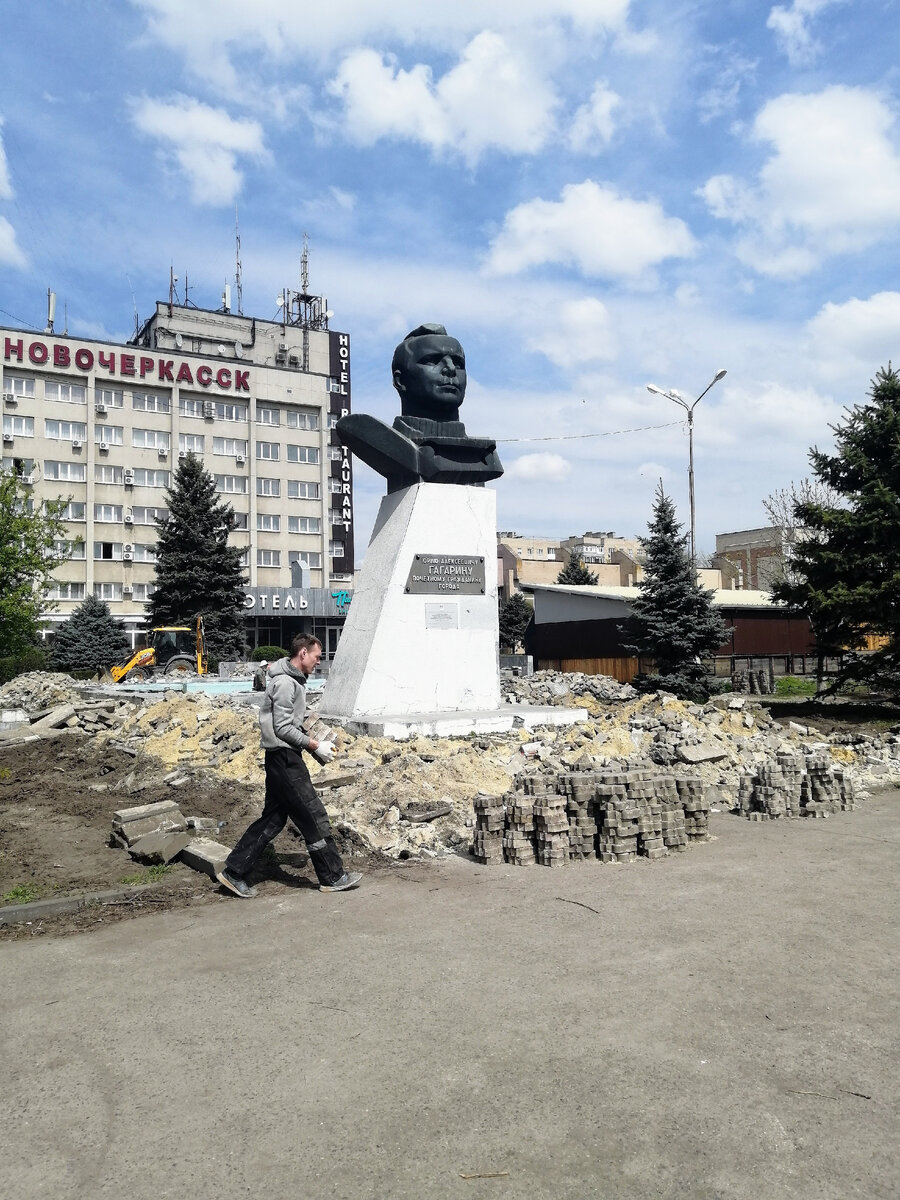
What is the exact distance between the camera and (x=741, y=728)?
14.1 metres

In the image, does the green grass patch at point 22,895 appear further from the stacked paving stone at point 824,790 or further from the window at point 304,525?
the window at point 304,525

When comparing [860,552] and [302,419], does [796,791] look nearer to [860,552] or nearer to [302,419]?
[860,552]

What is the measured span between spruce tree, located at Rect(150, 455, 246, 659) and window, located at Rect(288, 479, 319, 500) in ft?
62.6

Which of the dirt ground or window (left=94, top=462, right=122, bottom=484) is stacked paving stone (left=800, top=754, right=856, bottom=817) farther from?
window (left=94, top=462, right=122, bottom=484)

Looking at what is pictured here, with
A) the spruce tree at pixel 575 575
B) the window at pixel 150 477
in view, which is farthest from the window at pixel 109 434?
the spruce tree at pixel 575 575

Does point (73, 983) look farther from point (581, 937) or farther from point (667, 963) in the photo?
point (667, 963)

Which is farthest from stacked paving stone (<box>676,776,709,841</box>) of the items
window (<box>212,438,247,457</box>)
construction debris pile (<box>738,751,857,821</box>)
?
window (<box>212,438,247,457</box>)

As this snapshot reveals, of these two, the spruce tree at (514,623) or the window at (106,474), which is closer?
the window at (106,474)

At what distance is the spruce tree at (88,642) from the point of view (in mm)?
37938

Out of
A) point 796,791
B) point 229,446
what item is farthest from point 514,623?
point 796,791

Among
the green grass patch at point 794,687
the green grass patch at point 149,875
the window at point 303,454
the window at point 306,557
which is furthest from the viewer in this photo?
the window at point 303,454

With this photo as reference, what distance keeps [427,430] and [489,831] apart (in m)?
8.61

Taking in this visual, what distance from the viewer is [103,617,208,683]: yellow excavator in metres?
29.9

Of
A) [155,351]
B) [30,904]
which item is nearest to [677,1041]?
[30,904]
